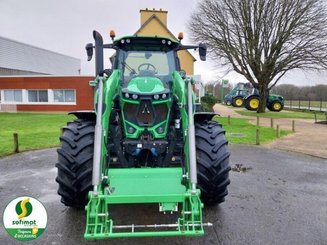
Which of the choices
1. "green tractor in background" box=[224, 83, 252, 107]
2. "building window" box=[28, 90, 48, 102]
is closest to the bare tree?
"green tractor in background" box=[224, 83, 252, 107]

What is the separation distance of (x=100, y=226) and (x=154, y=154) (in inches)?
51.7

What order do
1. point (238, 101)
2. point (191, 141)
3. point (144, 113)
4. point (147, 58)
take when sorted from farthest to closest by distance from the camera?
point (238, 101) → point (147, 58) → point (144, 113) → point (191, 141)

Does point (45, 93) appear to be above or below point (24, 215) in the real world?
above

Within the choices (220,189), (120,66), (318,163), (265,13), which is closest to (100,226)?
(220,189)

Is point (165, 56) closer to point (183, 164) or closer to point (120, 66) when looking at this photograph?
point (120, 66)

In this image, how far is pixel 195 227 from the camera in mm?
2854

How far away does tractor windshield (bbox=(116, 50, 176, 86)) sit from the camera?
456 cm

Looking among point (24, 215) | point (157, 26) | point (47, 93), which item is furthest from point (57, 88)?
point (24, 215)

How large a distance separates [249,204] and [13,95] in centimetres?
2605

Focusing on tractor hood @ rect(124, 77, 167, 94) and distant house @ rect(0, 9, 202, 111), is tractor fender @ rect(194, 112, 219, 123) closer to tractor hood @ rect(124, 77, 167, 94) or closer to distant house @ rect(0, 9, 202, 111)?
tractor hood @ rect(124, 77, 167, 94)

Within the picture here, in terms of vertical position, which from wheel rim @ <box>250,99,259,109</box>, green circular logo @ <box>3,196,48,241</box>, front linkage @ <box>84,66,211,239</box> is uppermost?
wheel rim @ <box>250,99,259,109</box>

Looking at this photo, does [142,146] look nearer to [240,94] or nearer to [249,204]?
[249,204]

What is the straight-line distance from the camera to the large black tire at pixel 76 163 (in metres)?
3.73

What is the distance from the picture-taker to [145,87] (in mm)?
3865
